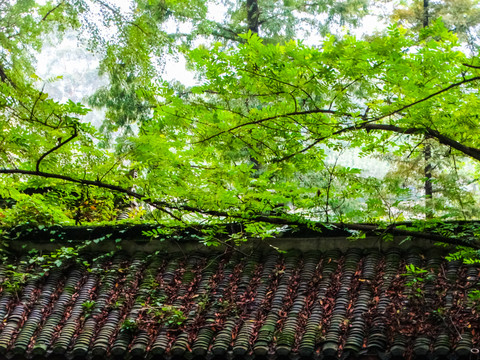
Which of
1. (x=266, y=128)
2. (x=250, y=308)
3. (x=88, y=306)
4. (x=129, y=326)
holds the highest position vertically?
(x=266, y=128)

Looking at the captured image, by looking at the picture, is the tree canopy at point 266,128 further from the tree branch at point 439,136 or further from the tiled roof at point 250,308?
the tiled roof at point 250,308

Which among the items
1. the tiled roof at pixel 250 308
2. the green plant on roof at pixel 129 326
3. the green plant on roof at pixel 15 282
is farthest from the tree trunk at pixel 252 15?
the green plant on roof at pixel 129 326

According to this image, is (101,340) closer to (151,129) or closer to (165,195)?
(165,195)

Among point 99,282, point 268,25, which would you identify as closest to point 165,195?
point 99,282

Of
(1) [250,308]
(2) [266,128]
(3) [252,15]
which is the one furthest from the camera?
(3) [252,15]

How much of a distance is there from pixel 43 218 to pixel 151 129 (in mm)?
4480

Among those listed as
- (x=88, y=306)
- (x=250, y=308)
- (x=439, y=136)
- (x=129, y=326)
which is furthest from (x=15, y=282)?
(x=439, y=136)

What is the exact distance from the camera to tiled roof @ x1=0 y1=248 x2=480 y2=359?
229 inches

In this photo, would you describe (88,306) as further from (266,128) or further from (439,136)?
(439,136)

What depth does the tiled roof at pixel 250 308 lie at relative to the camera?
229 inches

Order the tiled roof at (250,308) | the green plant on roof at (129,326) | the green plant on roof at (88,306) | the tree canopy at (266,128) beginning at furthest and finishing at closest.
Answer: the green plant on roof at (88,306), the green plant on roof at (129,326), the tiled roof at (250,308), the tree canopy at (266,128)

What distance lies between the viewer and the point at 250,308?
22.3 feet

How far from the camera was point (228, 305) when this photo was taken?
6910 millimetres

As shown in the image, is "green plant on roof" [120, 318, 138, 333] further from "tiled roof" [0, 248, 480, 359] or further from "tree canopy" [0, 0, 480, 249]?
"tree canopy" [0, 0, 480, 249]
